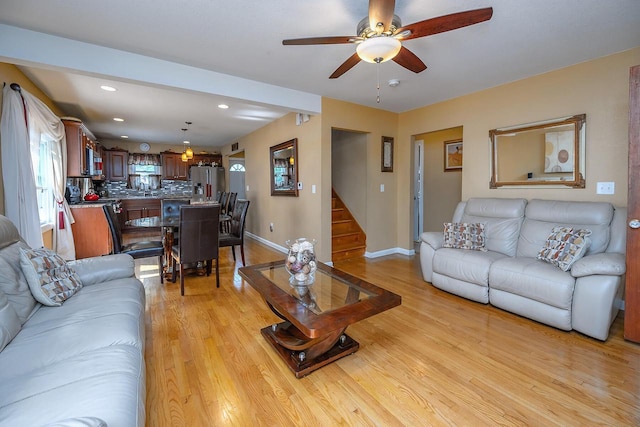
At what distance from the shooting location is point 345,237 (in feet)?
15.5

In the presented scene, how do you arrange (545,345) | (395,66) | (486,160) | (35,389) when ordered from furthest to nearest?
(486,160)
(395,66)
(545,345)
(35,389)

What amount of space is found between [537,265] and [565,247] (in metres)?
0.27

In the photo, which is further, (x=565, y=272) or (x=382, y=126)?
(x=382, y=126)

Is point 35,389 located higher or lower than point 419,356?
higher

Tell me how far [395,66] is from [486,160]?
1.78 meters

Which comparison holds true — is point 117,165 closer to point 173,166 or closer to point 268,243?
point 173,166

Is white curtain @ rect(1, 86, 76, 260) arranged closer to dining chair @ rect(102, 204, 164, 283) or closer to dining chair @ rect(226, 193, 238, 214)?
dining chair @ rect(102, 204, 164, 283)

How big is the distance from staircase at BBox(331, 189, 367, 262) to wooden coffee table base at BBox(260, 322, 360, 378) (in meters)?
2.43

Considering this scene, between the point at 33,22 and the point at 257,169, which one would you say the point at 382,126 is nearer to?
the point at 257,169

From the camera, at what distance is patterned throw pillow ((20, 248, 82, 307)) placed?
5.35 ft

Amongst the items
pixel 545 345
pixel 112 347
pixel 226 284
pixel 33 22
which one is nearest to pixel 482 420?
pixel 545 345

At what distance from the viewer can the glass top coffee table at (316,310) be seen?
1512 mm

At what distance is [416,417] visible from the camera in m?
1.41

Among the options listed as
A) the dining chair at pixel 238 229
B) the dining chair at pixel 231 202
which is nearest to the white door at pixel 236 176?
the dining chair at pixel 231 202
